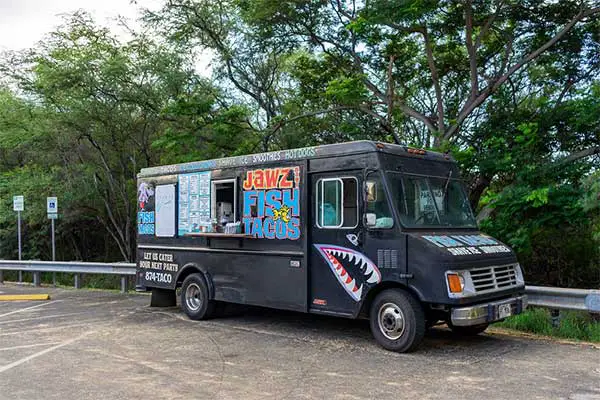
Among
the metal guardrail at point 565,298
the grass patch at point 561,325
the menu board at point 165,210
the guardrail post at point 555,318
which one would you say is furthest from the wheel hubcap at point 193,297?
the guardrail post at point 555,318

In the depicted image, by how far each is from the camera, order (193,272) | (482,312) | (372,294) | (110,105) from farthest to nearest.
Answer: (110,105)
(193,272)
(372,294)
(482,312)

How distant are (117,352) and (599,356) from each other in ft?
20.4

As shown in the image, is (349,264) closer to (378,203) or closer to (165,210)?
(378,203)

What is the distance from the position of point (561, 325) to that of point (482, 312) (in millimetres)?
2324

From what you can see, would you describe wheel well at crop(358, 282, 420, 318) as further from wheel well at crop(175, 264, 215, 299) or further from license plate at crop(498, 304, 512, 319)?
wheel well at crop(175, 264, 215, 299)

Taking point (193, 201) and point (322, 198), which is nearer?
point (322, 198)

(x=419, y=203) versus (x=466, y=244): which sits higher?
(x=419, y=203)

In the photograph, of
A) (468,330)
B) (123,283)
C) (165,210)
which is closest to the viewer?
(468,330)

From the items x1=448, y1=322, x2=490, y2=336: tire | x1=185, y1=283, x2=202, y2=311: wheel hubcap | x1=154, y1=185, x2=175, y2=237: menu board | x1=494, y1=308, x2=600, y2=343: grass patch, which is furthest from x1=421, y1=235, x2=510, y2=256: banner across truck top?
x1=154, y1=185, x2=175, y2=237: menu board

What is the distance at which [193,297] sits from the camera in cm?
1029

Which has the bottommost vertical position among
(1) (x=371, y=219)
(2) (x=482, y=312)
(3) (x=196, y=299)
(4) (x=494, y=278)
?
(3) (x=196, y=299)

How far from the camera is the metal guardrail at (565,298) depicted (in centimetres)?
797

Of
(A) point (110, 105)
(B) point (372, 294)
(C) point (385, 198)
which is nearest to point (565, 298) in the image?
(B) point (372, 294)

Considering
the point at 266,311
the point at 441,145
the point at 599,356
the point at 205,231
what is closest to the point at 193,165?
the point at 205,231
